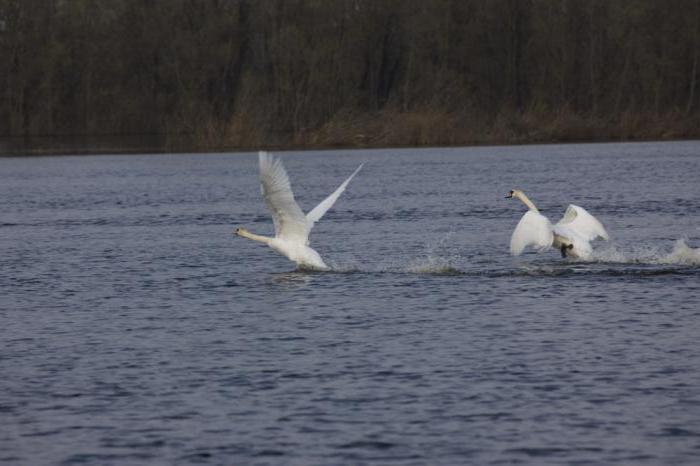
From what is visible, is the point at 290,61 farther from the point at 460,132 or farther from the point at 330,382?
the point at 330,382

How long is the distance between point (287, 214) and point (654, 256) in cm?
526

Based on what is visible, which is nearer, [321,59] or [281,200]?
[281,200]

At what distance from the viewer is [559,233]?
1867cm

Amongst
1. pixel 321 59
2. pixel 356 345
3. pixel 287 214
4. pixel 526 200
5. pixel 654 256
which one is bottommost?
pixel 356 345

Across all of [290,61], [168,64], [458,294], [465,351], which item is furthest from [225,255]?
[168,64]

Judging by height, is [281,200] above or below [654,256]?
above

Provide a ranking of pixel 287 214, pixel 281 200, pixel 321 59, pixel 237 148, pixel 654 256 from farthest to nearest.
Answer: pixel 321 59 → pixel 237 148 → pixel 654 256 → pixel 287 214 → pixel 281 200

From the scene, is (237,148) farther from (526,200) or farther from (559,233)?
(559,233)

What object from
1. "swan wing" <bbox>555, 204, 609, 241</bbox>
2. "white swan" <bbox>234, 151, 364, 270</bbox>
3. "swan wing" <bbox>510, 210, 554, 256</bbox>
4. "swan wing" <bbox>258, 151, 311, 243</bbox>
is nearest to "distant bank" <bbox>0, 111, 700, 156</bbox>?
"white swan" <bbox>234, 151, 364, 270</bbox>

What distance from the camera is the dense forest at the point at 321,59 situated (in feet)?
228

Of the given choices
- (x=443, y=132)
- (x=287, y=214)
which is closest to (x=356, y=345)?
(x=287, y=214)

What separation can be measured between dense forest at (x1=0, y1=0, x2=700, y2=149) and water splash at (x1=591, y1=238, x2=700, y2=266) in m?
44.9

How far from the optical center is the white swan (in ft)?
58.2

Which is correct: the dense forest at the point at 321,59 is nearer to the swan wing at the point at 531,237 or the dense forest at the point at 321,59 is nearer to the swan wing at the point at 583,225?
the swan wing at the point at 583,225
